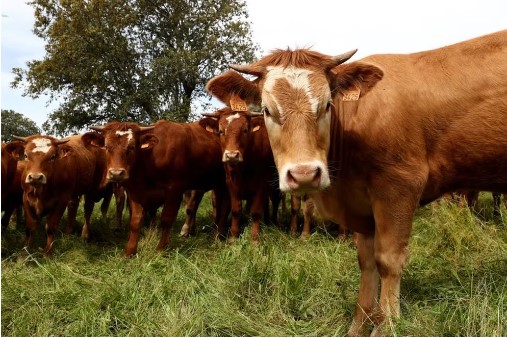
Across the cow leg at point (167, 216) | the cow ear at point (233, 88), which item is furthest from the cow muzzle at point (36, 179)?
the cow ear at point (233, 88)

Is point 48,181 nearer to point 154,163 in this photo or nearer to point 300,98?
point 154,163

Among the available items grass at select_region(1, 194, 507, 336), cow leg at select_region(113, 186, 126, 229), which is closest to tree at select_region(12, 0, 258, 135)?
cow leg at select_region(113, 186, 126, 229)

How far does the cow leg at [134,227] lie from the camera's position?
7589mm

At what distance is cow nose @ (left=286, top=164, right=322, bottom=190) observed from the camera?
316cm

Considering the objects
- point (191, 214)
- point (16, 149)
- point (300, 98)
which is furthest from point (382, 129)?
point (16, 149)

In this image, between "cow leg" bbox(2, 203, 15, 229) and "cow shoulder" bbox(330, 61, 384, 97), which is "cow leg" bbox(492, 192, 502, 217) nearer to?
"cow shoulder" bbox(330, 61, 384, 97)

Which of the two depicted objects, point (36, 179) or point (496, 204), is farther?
point (496, 204)

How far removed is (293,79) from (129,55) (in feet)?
72.2

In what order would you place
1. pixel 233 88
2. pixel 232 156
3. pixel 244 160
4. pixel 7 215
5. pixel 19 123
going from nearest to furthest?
pixel 233 88 < pixel 232 156 < pixel 244 160 < pixel 7 215 < pixel 19 123

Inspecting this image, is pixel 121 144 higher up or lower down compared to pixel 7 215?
higher up

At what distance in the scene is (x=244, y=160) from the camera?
29.1 feet

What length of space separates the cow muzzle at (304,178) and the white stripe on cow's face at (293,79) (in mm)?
458

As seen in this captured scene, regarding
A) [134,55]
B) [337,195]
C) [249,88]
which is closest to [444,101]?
[337,195]

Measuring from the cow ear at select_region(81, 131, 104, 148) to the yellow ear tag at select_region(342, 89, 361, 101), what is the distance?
17.9 ft
